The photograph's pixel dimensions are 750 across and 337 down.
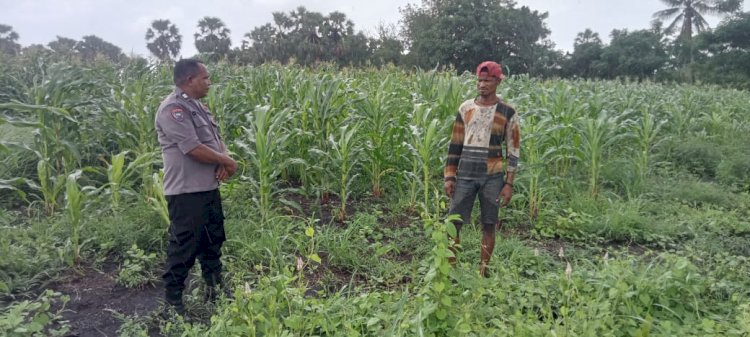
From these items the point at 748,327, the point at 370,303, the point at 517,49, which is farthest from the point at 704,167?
the point at 517,49

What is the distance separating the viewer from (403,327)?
265 cm

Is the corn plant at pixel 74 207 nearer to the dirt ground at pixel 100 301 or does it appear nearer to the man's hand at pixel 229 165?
the dirt ground at pixel 100 301

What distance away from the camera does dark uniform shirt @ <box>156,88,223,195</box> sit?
3.12 m

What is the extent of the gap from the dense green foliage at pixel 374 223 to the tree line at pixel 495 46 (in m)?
22.1

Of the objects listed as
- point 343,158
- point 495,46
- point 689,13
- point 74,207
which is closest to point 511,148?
point 343,158

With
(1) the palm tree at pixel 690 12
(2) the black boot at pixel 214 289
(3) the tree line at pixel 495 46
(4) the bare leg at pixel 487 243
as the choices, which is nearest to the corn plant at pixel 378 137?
(4) the bare leg at pixel 487 243

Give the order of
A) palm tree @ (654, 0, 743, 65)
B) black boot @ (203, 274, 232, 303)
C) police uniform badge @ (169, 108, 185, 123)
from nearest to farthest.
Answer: police uniform badge @ (169, 108, 185, 123) < black boot @ (203, 274, 232, 303) < palm tree @ (654, 0, 743, 65)

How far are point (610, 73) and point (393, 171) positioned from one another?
116 ft

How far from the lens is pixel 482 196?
151 inches

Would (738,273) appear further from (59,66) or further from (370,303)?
(59,66)

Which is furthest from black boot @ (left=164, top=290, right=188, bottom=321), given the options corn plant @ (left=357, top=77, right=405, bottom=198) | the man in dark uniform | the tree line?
the tree line

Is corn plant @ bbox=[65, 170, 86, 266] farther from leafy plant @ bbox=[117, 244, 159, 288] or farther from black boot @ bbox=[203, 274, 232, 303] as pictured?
black boot @ bbox=[203, 274, 232, 303]

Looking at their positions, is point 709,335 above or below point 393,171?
below

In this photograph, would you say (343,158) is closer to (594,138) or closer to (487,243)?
(487,243)
